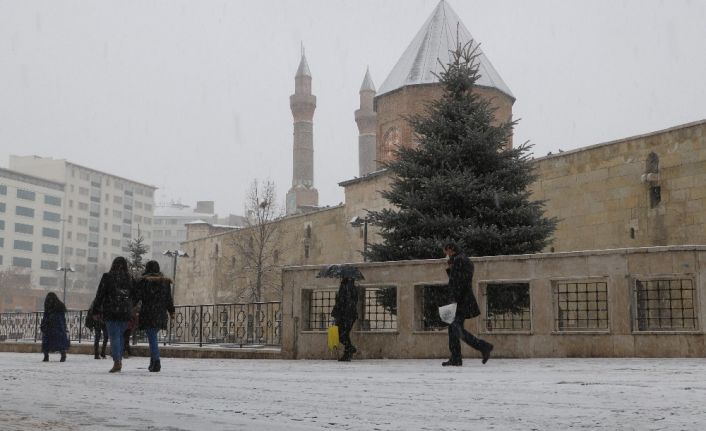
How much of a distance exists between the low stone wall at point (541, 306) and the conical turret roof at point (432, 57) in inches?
910

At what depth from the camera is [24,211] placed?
93.5 m

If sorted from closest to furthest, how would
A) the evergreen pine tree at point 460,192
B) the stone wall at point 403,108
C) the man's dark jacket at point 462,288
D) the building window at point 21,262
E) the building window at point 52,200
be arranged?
the man's dark jacket at point 462,288, the evergreen pine tree at point 460,192, the stone wall at point 403,108, the building window at point 21,262, the building window at point 52,200

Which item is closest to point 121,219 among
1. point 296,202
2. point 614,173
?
point 296,202

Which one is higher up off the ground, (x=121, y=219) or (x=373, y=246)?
(x=121, y=219)

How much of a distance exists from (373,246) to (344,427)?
1144cm

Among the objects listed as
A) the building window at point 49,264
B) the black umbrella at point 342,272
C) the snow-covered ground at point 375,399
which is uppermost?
the building window at point 49,264

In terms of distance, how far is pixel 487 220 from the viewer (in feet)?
51.9

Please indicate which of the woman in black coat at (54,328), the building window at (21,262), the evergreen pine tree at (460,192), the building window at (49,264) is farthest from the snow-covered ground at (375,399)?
the building window at (49,264)

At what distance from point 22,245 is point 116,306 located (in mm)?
89947

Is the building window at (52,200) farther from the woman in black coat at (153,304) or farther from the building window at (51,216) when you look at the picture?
the woman in black coat at (153,304)

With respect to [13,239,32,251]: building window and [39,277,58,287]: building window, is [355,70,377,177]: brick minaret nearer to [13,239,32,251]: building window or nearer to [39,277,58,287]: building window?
[13,239,32,251]: building window

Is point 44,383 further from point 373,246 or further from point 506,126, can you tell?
point 506,126

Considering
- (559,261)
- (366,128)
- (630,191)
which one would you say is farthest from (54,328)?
(366,128)

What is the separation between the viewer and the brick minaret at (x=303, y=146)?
6609cm
